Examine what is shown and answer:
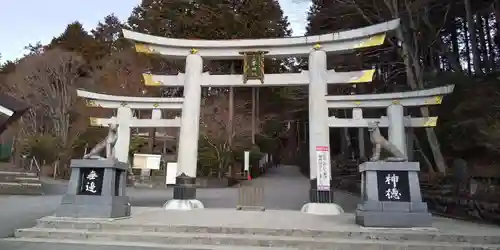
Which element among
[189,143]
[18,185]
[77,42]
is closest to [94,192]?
[189,143]

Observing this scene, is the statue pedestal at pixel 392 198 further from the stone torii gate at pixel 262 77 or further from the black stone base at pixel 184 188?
the black stone base at pixel 184 188

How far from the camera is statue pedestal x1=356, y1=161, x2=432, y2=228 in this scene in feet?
25.3

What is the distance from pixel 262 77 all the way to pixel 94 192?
608cm

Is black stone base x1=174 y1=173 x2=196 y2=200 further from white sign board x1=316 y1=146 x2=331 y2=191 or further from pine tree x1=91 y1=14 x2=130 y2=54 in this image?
pine tree x1=91 y1=14 x2=130 y2=54

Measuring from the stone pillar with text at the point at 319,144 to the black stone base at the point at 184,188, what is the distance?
3.48 m

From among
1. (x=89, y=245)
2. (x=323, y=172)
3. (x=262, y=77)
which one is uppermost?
(x=262, y=77)

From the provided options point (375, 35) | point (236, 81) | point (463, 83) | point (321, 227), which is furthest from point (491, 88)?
point (321, 227)

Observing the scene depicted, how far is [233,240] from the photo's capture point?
711cm

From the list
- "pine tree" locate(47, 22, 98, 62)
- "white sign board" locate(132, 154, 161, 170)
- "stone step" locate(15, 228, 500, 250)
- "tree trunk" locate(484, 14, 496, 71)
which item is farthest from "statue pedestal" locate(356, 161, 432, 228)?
"pine tree" locate(47, 22, 98, 62)

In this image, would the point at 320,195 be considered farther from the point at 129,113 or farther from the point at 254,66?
the point at 129,113

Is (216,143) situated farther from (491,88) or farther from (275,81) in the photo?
(491,88)

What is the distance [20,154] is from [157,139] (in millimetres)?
9707

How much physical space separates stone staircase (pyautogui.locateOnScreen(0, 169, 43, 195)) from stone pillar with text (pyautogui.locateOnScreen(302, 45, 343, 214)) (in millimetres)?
13003

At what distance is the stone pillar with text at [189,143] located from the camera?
11.5 m
